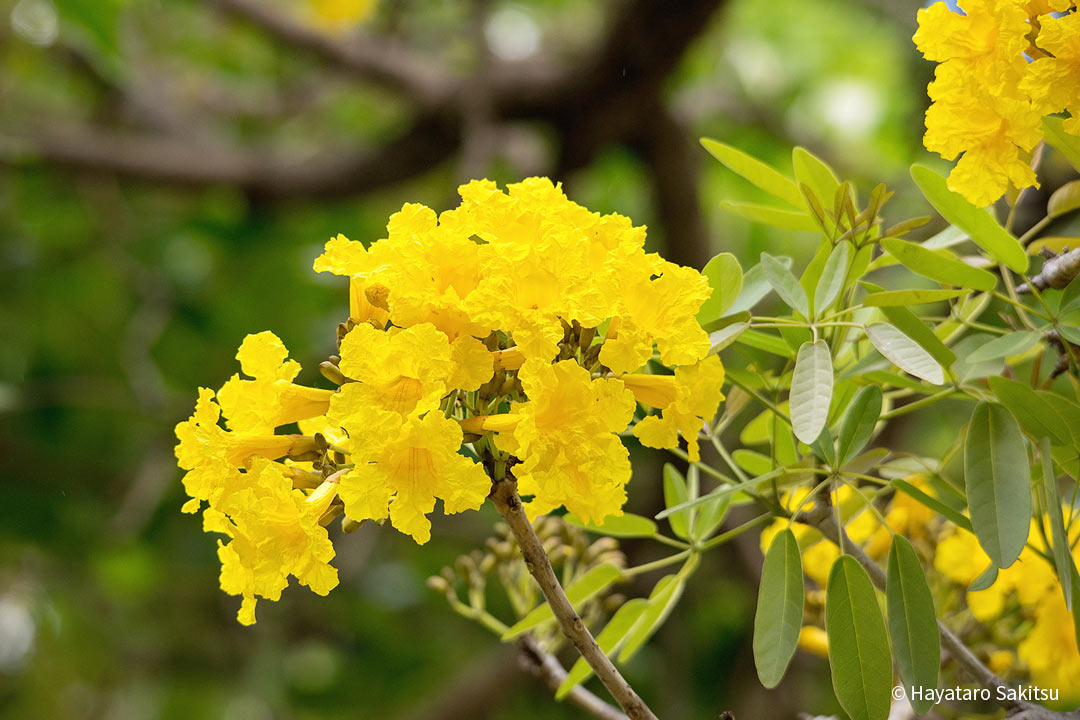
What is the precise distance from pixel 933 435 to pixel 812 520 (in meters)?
2.11

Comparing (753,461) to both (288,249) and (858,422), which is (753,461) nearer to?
(858,422)

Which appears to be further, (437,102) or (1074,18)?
(437,102)

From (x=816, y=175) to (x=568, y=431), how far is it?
296 millimetres

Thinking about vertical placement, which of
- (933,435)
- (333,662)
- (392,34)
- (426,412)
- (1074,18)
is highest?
(392,34)

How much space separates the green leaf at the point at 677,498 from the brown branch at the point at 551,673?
5.3 inches

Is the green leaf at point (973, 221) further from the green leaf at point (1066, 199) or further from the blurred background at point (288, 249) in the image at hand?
the blurred background at point (288, 249)

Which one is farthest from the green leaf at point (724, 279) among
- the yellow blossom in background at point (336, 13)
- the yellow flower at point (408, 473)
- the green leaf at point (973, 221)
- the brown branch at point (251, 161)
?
the yellow blossom in background at point (336, 13)

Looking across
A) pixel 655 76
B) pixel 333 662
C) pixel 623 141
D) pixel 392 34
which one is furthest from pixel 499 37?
pixel 333 662

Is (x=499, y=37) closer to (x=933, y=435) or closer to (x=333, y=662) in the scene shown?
(x=933, y=435)

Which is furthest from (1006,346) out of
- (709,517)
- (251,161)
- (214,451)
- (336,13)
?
(336,13)

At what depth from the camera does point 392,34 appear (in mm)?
2613

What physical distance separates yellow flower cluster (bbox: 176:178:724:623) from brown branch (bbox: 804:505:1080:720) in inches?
5.5

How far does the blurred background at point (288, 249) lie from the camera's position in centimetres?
226

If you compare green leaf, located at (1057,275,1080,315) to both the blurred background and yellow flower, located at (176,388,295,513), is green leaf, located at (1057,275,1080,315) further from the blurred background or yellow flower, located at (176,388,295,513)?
the blurred background
